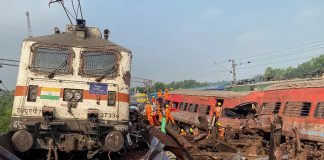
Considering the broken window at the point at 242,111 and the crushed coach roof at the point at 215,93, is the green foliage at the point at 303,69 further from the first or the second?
the broken window at the point at 242,111

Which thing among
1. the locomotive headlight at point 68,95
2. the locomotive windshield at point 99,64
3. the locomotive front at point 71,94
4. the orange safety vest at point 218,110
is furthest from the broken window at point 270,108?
the locomotive headlight at point 68,95

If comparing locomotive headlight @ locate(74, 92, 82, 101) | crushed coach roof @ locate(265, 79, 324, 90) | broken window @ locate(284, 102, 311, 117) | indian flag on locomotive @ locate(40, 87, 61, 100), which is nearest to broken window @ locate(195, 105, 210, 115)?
crushed coach roof @ locate(265, 79, 324, 90)

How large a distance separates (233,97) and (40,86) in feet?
37.5

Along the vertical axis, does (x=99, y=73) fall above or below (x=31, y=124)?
above

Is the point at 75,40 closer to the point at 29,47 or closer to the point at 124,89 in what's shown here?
the point at 29,47

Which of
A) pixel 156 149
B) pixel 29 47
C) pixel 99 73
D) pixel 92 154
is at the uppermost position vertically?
pixel 29 47

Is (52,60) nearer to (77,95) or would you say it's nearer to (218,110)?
(77,95)

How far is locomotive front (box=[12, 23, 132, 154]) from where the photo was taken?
7922mm

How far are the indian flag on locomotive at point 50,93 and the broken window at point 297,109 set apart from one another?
29.4ft

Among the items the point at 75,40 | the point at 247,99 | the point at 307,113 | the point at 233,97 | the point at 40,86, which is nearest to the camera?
the point at 40,86

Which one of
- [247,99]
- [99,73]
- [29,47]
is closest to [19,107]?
[29,47]

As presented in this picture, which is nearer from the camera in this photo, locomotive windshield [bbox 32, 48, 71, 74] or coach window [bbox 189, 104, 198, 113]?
locomotive windshield [bbox 32, 48, 71, 74]

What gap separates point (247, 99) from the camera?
1614 centimetres

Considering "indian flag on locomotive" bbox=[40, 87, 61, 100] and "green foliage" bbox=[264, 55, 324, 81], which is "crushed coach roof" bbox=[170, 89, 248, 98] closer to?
"indian flag on locomotive" bbox=[40, 87, 61, 100]
